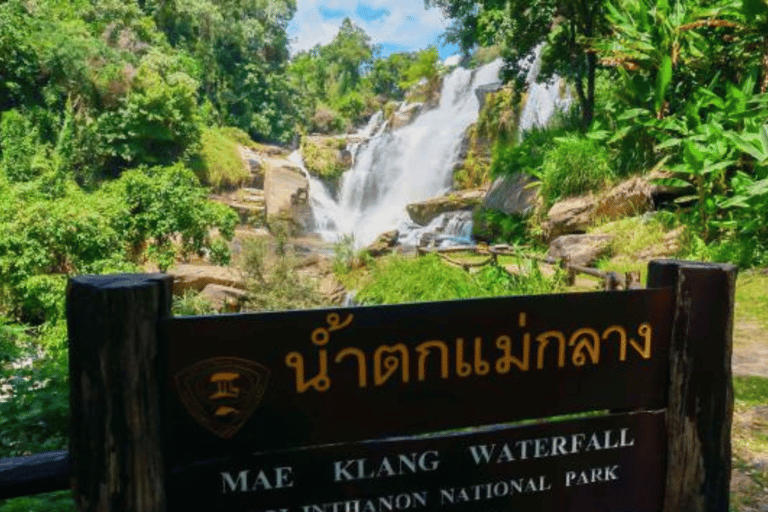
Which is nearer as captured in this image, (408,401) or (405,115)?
(408,401)

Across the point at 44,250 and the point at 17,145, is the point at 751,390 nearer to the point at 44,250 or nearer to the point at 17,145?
the point at 44,250

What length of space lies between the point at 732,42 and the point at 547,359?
33.7ft

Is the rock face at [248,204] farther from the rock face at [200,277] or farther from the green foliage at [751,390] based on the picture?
the green foliage at [751,390]

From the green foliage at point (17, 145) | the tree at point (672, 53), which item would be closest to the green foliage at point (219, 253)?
the green foliage at point (17, 145)

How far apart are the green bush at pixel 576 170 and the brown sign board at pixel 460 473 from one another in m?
11.2

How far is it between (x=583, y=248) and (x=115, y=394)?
9.85 metres

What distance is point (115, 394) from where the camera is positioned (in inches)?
56.9

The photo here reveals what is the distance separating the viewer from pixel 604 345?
1.74 meters

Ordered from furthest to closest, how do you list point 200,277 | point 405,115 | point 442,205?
point 405,115, point 442,205, point 200,277

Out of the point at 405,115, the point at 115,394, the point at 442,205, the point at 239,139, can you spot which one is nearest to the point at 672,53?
the point at 115,394

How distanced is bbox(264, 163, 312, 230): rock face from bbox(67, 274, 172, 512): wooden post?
938 inches

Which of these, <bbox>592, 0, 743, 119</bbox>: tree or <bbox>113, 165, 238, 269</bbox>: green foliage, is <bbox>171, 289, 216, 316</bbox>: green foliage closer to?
<bbox>113, 165, 238, 269</bbox>: green foliage

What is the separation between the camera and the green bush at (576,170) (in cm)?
1264

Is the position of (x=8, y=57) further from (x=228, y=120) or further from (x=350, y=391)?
(x=350, y=391)
